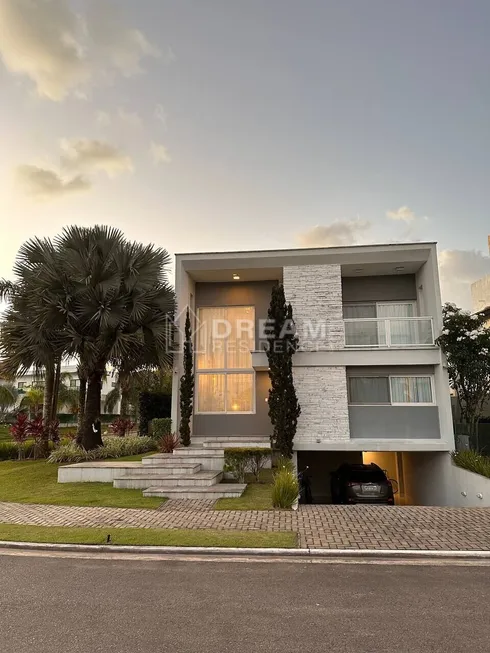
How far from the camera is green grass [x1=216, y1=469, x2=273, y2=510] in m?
9.35

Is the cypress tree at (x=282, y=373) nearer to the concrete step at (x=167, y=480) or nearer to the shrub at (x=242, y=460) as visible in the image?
the shrub at (x=242, y=460)

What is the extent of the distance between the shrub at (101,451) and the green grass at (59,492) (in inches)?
30.7

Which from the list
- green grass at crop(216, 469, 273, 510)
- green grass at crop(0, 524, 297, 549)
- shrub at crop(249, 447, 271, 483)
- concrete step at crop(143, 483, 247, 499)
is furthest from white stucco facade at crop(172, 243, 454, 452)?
green grass at crop(0, 524, 297, 549)

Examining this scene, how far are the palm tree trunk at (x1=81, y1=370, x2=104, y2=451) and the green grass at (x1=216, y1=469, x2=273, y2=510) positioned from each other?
6660 mm

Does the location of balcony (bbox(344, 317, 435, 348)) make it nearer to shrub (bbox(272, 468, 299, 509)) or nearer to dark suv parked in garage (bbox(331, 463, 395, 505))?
dark suv parked in garage (bbox(331, 463, 395, 505))

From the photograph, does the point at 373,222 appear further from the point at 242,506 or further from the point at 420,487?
the point at 242,506

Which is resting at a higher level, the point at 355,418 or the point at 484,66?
the point at 484,66

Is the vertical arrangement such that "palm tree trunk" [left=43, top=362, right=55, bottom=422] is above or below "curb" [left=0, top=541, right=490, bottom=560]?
above

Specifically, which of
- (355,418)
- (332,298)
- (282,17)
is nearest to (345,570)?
(355,418)

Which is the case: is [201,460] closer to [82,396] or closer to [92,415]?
[92,415]

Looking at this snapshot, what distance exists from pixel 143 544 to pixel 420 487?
1220 cm

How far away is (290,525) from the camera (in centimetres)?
784

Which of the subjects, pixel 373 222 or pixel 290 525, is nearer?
pixel 290 525

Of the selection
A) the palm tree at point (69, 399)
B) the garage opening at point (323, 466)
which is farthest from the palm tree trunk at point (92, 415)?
the palm tree at point (69, 399)
